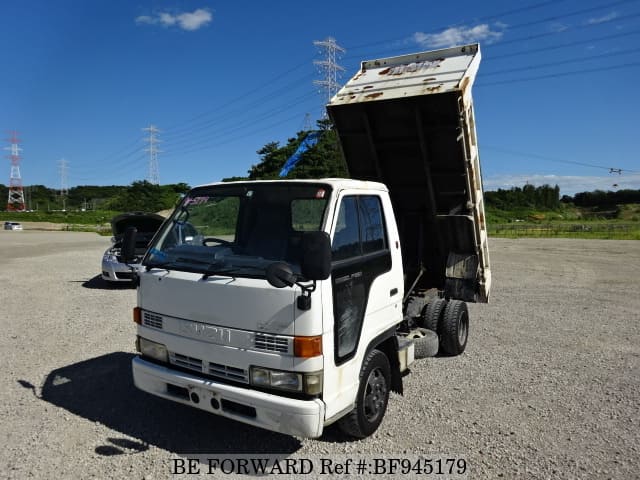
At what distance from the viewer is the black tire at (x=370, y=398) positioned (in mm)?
3727

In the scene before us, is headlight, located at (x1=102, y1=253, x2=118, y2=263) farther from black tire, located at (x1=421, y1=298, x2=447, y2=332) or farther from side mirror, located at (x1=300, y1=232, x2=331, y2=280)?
side mirror, located at (x1=300, y1=232, x2=331, y2=280)

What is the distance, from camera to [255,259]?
3562 mm

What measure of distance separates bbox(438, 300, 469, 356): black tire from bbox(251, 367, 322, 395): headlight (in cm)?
331

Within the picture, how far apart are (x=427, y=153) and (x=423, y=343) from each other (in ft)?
7.69

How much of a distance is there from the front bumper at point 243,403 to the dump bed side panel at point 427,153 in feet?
11.6

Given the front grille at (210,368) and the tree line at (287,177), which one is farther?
the tree line at (287,177)

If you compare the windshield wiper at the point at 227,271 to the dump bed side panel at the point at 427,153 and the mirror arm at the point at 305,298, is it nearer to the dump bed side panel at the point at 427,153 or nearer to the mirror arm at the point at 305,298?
the mirror arm at the point at 305,298

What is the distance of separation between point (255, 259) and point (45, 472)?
2.22 meters

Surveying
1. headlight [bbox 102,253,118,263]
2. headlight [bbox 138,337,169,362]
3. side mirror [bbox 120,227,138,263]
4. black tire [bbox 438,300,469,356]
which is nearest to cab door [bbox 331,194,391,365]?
headlight [bbox 138,337,169,362]

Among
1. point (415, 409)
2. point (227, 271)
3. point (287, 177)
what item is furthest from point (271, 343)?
point (287, 177)

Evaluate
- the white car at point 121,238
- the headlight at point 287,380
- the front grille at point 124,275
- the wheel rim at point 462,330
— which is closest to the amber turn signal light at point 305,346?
the headlight at point 287,380

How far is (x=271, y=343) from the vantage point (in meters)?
3.24

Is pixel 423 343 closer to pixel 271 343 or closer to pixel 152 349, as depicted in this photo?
pixel 271 343

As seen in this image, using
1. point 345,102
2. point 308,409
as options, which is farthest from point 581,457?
point 345,102
